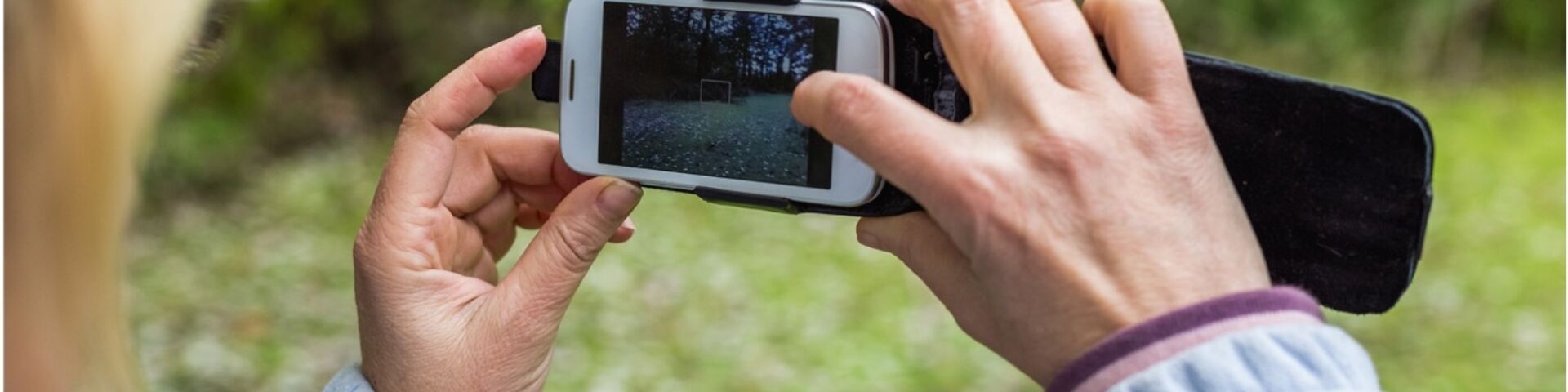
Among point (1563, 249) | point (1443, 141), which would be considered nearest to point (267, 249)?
point (1563, 249)

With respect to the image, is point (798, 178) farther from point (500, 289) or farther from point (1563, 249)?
point (1563, 249)

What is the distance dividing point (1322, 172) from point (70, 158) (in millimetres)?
788

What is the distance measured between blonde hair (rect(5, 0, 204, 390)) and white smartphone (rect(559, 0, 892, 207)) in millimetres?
314

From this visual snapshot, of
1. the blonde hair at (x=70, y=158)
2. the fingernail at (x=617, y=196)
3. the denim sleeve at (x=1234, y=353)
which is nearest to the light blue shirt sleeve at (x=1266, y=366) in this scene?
the denim sleeve at (x=1234, y=353)

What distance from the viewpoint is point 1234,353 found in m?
0.65

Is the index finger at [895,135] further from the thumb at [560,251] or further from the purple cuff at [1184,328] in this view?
the thumb at [560,251]

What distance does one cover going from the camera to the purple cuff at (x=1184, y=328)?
66cm

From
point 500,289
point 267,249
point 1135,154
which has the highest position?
point 1135,154

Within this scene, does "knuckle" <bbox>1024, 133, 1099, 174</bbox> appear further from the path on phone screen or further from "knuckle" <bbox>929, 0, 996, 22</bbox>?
the path on phone screen

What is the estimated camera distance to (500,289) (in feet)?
3.34

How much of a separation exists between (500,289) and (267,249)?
297 centimetres

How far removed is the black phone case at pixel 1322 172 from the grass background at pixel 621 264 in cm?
208

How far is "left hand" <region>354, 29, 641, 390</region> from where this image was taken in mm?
1001

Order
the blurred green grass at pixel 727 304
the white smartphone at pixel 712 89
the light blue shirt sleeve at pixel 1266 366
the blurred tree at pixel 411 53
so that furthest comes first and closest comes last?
the blurred tree at pixel 411 53 → the blurred green grass at pixel 727 304 → the white smartphone at pixel 712 89 → the light blue shirt sleeve at pixel 1266 366
